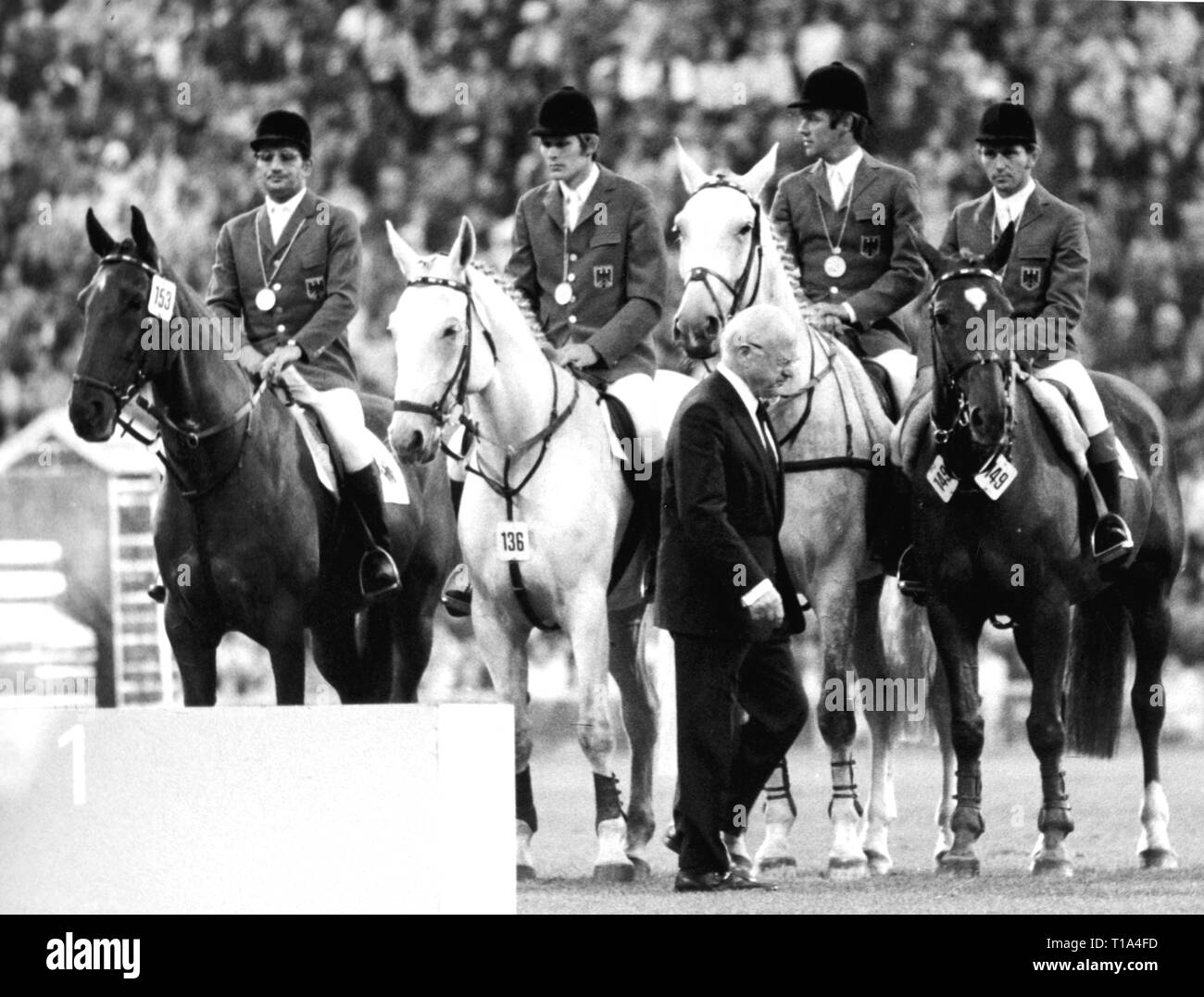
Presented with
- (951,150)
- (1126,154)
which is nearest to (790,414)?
(951,150)

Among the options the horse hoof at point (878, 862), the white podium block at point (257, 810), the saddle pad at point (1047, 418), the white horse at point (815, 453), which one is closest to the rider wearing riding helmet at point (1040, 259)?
the saddle pad at point (1047, 418)

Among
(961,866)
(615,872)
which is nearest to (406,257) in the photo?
(615,872)

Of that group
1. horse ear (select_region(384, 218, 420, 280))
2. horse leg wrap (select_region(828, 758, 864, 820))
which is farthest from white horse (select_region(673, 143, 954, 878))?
horse ear (select_region(384, 218, 420, 280))

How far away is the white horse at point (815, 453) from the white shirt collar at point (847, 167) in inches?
Result: 19.1

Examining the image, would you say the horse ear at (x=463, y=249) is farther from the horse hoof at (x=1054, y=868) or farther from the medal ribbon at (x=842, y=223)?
the horse hoof at (x=1054, y=868)

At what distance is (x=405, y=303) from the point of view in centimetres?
726

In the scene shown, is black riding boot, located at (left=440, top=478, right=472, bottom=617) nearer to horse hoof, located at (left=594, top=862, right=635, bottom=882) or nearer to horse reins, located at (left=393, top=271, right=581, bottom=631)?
horse reins, located at (left=393, top=271, right=581, bottom=631)

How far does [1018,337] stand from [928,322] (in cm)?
62

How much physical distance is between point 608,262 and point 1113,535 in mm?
1843

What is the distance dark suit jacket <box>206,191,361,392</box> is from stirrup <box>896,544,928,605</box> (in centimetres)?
190

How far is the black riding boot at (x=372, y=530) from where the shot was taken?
7906mm

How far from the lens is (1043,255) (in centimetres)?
801
